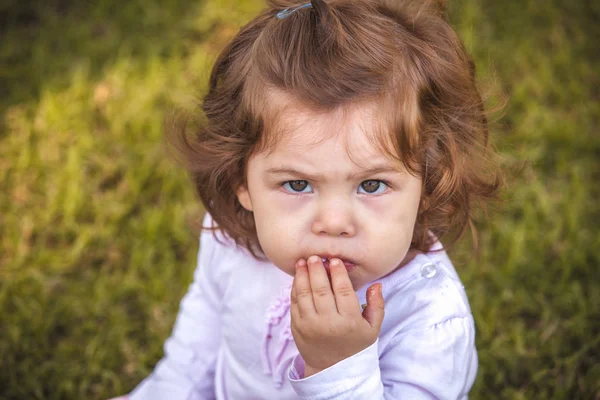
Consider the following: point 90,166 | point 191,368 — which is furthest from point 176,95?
point 191,368

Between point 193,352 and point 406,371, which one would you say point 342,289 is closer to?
point 406,371

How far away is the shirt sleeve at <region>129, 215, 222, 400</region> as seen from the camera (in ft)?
6.53

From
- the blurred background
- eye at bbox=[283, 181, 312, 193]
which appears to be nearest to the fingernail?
eye at bbox=[283, 181, 312, 193]

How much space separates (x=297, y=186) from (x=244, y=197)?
28 centimetres

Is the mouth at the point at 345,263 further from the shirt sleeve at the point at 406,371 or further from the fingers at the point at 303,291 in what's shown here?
the shirt sleeve at the point at 406,371

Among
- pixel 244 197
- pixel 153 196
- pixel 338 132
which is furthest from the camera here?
pixel 153 196

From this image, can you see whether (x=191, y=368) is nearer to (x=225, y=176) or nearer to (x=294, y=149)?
(x=225, y=176)

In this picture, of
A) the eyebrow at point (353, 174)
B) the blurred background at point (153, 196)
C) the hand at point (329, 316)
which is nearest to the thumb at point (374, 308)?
the hand at point (329, 316)

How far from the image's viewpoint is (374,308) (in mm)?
1422

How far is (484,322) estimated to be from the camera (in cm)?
242

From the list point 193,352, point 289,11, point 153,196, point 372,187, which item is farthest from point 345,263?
point 153,196

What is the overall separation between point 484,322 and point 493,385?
0.25 m

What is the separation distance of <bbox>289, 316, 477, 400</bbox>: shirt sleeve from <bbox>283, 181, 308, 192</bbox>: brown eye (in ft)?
1.25

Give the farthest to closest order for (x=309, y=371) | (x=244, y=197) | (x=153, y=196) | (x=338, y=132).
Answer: (x=153, y=196) → (x=244, y=197) → (x=309, y=371) → (x=338, y=132)
